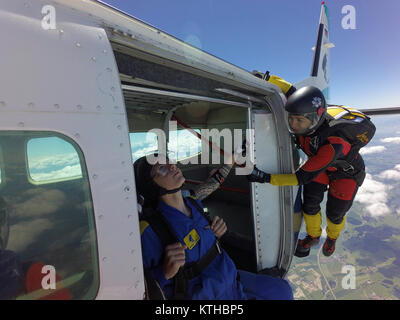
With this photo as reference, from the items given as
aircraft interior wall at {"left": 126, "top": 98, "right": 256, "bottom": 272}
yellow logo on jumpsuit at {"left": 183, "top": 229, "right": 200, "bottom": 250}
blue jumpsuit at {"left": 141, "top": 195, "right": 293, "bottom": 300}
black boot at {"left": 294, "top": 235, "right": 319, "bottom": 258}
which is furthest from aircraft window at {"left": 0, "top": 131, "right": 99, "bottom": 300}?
black boot at {"left": 294, "top": 235, "right": 319, "bottom": 258}

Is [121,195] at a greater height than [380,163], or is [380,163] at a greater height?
[121,195]

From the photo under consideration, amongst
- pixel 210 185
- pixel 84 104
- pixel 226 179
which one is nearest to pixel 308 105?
pixel 210 185

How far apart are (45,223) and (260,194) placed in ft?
6.72

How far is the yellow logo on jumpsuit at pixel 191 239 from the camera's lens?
49.9 inches

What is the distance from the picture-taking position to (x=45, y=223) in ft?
2.27

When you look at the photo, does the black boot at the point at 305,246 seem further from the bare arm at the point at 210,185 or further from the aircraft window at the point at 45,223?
the aircraft window at the point at 45,223

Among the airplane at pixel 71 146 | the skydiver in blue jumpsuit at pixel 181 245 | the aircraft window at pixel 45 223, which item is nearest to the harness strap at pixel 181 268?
the skydiver in blue jumpsuit at pixel 181 245

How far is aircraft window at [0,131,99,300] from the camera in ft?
2.12

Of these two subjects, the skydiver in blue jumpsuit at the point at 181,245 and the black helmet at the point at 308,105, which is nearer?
the skydiver in blue jumpsuit at the point at 181,245

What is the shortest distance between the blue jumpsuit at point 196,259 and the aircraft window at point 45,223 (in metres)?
0.39

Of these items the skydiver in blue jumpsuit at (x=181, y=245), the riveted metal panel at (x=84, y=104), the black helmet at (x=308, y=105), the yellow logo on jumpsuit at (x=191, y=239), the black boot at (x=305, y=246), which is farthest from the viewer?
the black boot at (x=305, y=246)

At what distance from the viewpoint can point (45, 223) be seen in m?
0.69
